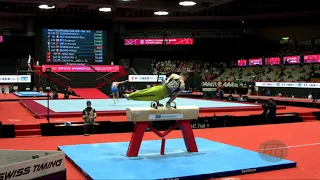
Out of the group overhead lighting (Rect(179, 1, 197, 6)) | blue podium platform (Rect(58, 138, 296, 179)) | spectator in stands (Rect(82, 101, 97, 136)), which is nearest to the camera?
blue podium platform (Rect(58, 138, 296, 179))

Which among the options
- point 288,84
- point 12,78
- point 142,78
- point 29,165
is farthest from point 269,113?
point 12,78

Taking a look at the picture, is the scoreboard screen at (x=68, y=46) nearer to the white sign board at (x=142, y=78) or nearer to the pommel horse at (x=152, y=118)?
the white sign board at (x=142, y=78)

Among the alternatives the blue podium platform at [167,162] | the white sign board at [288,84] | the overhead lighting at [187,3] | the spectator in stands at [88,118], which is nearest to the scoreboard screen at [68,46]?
the white sign board at [288,84]

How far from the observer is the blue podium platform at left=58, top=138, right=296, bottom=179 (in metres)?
5.97

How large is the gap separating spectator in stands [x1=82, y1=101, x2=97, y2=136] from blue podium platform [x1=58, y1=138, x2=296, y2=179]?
2.76 metres

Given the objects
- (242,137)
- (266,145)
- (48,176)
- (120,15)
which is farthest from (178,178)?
(120,15)

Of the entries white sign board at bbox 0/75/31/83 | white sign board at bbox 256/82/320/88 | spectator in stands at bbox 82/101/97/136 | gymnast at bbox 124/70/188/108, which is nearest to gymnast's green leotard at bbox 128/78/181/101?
gymnast at bbox 124/70/188/108

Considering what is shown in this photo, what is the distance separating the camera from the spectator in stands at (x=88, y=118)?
11203 millimetres

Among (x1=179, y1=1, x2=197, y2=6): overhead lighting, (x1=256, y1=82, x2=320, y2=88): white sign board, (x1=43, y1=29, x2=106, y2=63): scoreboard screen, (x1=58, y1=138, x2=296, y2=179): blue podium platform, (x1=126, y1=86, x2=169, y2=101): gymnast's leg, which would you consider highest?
(x1=43, y1=29, x2=106, y2=63): scoreboard screen

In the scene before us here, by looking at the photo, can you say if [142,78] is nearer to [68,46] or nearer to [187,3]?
[68,46]

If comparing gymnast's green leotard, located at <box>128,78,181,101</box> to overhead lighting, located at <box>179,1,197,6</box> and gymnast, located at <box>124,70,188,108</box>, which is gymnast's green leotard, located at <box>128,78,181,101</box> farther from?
overhead lighting, located at <box>179,1,197,6</box>

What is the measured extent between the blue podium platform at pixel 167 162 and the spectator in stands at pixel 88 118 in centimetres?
276

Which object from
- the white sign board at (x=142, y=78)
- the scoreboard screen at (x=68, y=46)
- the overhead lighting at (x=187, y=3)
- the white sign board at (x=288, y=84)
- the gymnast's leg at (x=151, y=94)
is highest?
the scoreboard screen at (x=68, y=46)

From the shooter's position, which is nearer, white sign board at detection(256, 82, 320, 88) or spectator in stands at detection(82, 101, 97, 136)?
spectator in stands at detection(82, 101, 97, 136)
